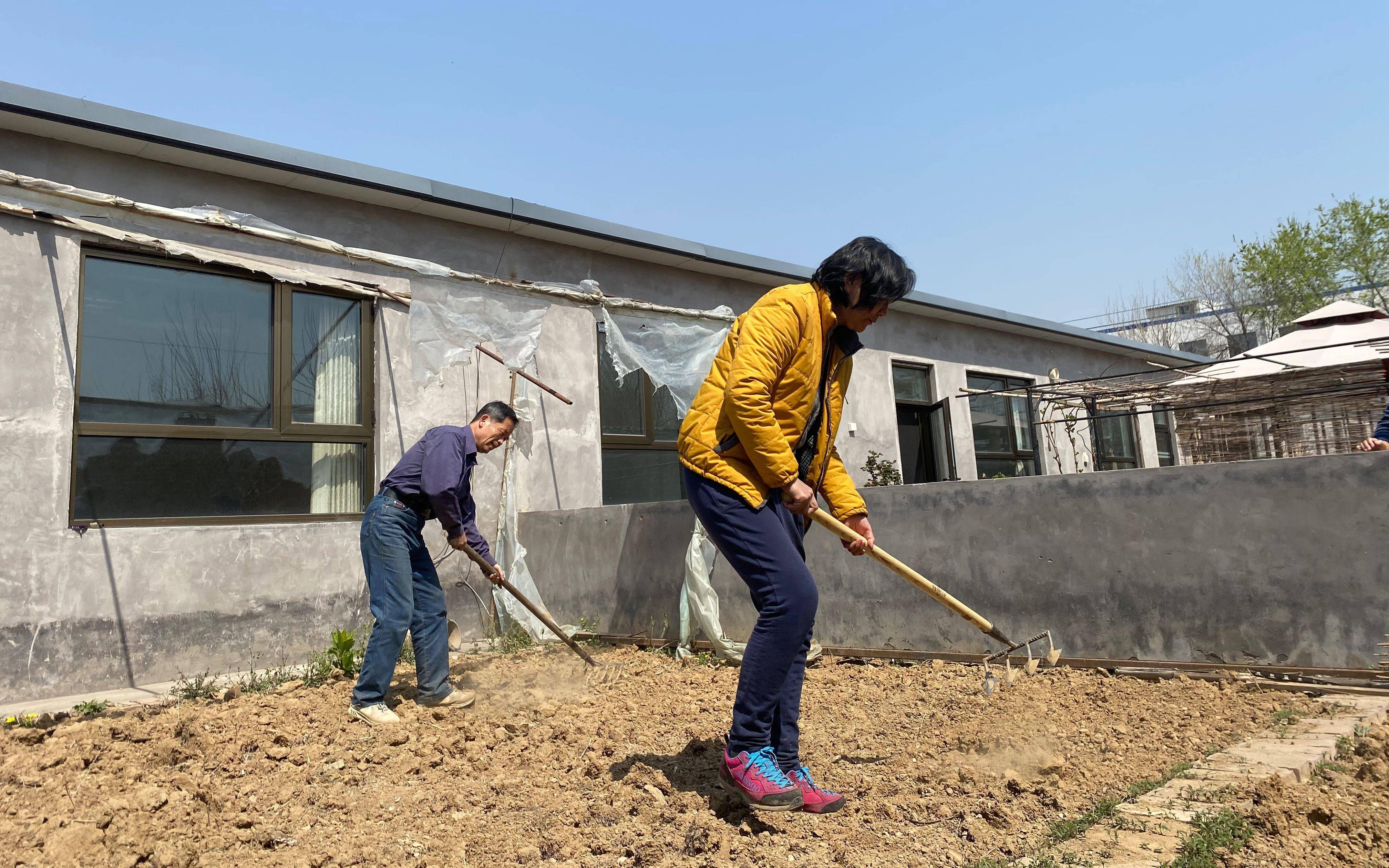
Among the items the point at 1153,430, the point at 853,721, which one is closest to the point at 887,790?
the point at 853,721

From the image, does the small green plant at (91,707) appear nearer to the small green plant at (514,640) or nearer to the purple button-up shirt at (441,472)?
the purple button-up shirt at (441,472)

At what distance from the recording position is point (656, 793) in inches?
107

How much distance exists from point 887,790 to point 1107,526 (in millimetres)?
2377

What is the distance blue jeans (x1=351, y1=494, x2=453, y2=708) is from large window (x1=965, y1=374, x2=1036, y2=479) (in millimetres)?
8744

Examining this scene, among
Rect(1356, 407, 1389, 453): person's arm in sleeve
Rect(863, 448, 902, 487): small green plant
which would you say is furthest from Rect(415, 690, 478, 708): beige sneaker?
Rect(863, 448, 902, 487): small green plant

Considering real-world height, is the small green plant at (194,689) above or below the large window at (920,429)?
below

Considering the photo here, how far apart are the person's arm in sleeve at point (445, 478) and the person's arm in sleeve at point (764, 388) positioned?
7.16 feet

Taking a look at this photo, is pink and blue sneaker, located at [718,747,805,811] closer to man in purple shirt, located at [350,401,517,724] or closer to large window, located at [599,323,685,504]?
man in purple shirt, located at [350,401,517,724]

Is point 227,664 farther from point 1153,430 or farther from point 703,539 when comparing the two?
point 1153,430

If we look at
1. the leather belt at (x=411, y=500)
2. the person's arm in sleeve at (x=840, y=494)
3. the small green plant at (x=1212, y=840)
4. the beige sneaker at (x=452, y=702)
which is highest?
the leather belt at (x=411, y=500)

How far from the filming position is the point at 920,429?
1131 centimetres

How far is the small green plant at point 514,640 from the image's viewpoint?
607cm

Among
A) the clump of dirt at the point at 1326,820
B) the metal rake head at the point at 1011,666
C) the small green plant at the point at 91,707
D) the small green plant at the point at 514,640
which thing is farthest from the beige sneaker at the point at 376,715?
the clump of dirt at the point at 1326,820

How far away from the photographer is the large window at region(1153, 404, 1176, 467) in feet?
49.0
